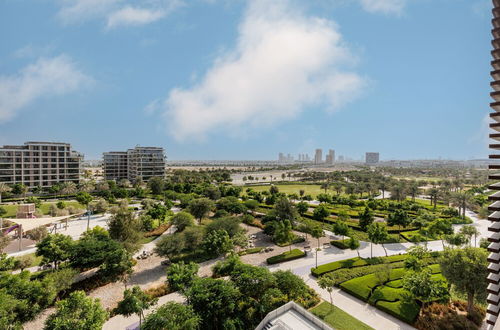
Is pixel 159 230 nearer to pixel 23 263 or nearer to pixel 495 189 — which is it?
pixel 23 263

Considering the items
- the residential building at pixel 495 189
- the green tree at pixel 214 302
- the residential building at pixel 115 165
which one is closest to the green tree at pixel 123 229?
the green tree at pixel 214 302

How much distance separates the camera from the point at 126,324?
16.2m

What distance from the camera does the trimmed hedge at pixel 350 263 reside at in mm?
22250

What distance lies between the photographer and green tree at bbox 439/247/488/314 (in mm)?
15117

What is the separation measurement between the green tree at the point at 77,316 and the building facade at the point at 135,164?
7760cm

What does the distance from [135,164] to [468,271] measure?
9364 centimetres

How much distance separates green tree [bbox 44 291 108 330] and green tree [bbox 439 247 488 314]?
72.1 feet

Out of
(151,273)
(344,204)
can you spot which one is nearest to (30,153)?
(151,273)

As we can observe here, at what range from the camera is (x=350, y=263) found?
23.5m

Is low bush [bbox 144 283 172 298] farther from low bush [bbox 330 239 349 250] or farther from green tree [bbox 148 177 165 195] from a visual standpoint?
green tree [bbox 148 177 165 195]

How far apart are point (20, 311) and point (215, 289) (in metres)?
11.5

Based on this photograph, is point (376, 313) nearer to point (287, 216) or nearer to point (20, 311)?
point (287, 216)

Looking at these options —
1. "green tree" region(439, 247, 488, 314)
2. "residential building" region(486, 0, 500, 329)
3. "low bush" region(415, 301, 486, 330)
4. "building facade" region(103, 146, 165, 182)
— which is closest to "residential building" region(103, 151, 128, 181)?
"building facade" region(103, 146, 165, 182)

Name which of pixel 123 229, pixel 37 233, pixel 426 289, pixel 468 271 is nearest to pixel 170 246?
pixel 123 229
